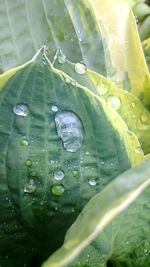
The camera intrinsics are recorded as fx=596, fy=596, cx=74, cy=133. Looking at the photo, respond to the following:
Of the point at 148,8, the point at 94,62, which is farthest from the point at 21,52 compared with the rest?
the point at 148,8

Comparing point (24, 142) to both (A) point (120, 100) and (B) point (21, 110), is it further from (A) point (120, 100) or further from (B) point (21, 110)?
(A) point (120, 100)

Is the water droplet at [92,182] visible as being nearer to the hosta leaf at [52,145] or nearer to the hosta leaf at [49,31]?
the hosta leaf at [52,145]

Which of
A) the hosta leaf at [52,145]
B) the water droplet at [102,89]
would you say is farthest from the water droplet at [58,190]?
the water droplet at [102,89]

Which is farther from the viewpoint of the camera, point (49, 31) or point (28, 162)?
point (49, 31)

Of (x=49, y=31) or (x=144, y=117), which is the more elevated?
(x=49, y=31)

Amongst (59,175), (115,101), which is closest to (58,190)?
(59,175)

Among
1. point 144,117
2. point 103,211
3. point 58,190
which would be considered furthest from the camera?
point 144,117

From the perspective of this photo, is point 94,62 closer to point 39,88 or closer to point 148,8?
point 39,88
